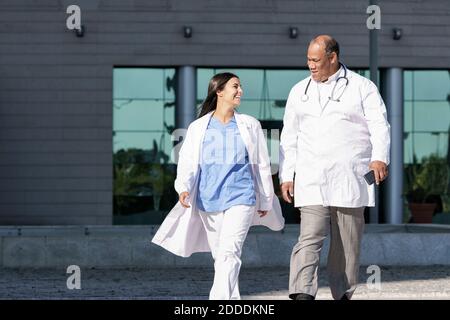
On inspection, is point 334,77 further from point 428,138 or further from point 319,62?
point 428,138

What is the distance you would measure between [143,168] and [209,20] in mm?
4128

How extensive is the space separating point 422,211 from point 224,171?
71.6ft

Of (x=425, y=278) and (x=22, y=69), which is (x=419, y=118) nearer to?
(x=22, y=69)

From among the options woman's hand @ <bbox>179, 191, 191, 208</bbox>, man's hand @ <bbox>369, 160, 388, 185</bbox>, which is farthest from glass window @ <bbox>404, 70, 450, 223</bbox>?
man's hand @ <bbox>369, 160, 388, 185</bbox>

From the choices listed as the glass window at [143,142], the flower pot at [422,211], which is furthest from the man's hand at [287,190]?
the flower pot at [422,211]

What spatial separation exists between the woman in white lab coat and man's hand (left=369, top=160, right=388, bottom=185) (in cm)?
95

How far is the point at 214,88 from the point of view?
8812 mm

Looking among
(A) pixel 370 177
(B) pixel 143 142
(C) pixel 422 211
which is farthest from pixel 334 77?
(C) pixel 422 211

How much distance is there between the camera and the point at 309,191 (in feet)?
27.5

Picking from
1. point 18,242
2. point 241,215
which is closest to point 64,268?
point 18,242

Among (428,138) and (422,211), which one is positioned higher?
(428,138)

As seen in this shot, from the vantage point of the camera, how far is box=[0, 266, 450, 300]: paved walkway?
1149 cm

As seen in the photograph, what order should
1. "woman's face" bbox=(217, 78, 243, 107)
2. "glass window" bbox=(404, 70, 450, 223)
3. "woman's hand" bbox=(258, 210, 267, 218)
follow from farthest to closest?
"glass window" bbox=(404, 70, 450, 223) → "woman's hand" bbox=(258, 210, 267, 218) → "woman's face" bbox=(217, 78, 243, 107)

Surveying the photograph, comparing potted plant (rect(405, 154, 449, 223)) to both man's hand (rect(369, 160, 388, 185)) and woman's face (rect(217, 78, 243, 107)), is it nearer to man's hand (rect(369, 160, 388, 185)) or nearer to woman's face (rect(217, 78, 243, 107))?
woman's face (rect(217, 78, 243, 107))
